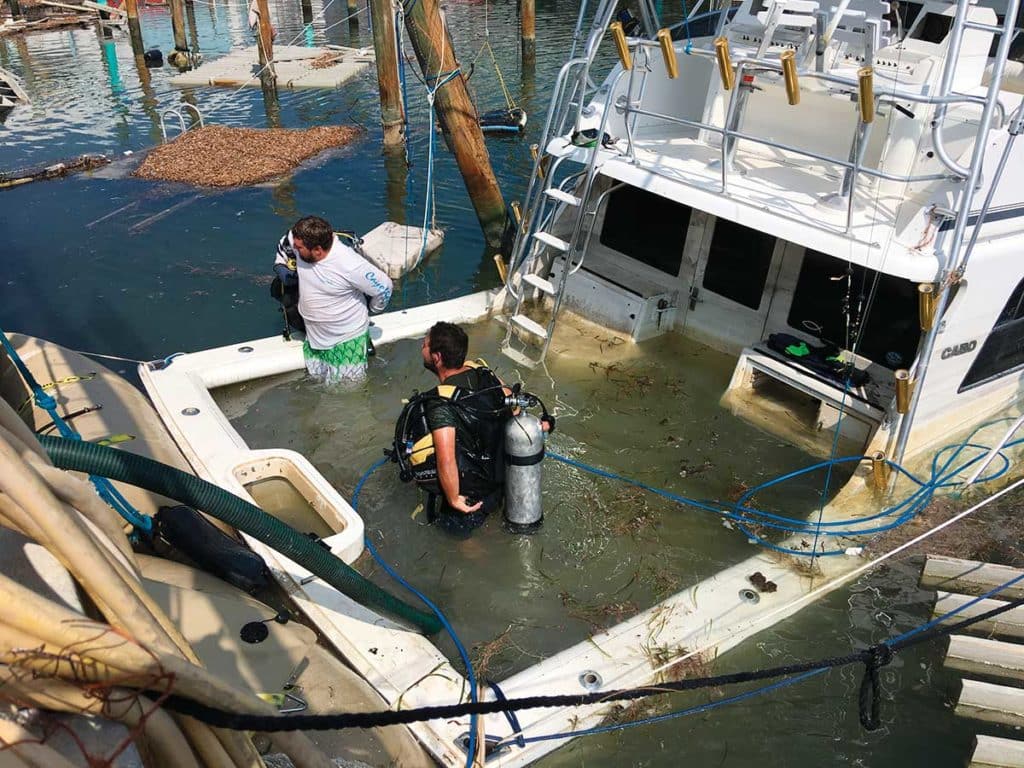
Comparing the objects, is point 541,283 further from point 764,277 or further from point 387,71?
point 387,71

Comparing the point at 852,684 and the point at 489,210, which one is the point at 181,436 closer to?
the point at 852,684

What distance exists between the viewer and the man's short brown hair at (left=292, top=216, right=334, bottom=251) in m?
5.52

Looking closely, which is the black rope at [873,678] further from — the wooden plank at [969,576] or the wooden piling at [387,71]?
the wooden piling at [387,71]

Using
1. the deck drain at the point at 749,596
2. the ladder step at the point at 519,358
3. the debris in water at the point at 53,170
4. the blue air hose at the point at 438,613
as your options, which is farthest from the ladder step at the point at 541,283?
the debris in water at the point at 53,170

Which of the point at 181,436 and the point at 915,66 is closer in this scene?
the point at 181,436

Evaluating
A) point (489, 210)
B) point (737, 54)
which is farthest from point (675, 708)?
point (489, 210)

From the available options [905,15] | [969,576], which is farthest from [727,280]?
[969,576]

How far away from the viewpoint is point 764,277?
6773 millimetres

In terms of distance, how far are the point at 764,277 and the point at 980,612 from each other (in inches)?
126

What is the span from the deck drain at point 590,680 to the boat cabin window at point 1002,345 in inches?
152

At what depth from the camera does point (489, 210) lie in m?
10.2

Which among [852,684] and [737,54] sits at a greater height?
[737,54]

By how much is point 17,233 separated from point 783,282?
1094 centimetres

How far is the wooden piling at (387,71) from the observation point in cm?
1235
